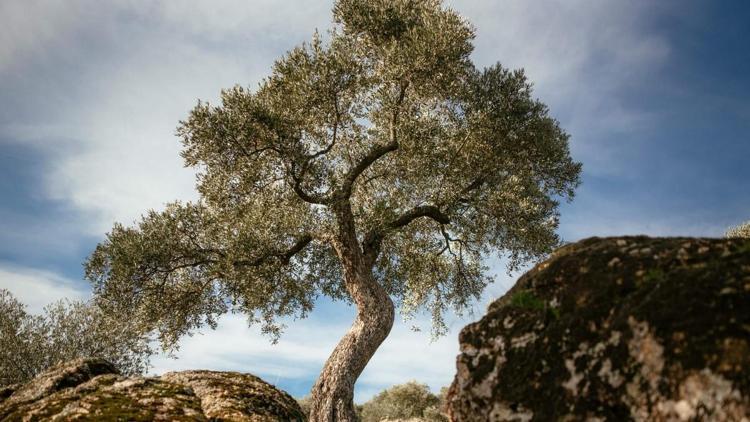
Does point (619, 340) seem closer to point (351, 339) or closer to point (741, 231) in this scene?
point (351, 339)

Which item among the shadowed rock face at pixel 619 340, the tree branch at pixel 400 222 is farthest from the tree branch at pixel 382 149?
the shadowed rock face at pixel 619 340

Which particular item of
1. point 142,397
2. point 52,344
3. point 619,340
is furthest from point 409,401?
point 619,340

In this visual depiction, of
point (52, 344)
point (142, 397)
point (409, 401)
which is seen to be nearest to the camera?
point (142, 397)

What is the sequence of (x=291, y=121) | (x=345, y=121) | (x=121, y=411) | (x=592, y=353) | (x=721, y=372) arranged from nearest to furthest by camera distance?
(x=721, y=372), (x=592, y=353), (x=121, y=411), (x=291, y=121), (x=345, y=121)

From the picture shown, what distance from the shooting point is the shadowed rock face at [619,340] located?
4.65 m

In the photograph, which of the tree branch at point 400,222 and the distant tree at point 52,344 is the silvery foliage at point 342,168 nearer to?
the tree branch at point 400,222

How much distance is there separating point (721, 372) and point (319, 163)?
60.8ft

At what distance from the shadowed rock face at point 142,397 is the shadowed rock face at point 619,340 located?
6.67 metres

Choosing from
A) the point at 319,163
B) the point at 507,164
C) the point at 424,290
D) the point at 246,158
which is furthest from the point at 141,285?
the point at 507,164

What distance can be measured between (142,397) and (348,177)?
1239 cm

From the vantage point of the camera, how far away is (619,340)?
17.4ft

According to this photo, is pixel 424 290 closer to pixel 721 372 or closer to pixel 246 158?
pixel 246 158

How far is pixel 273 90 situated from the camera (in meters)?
21.9

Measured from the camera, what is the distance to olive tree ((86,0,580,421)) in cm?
2075
